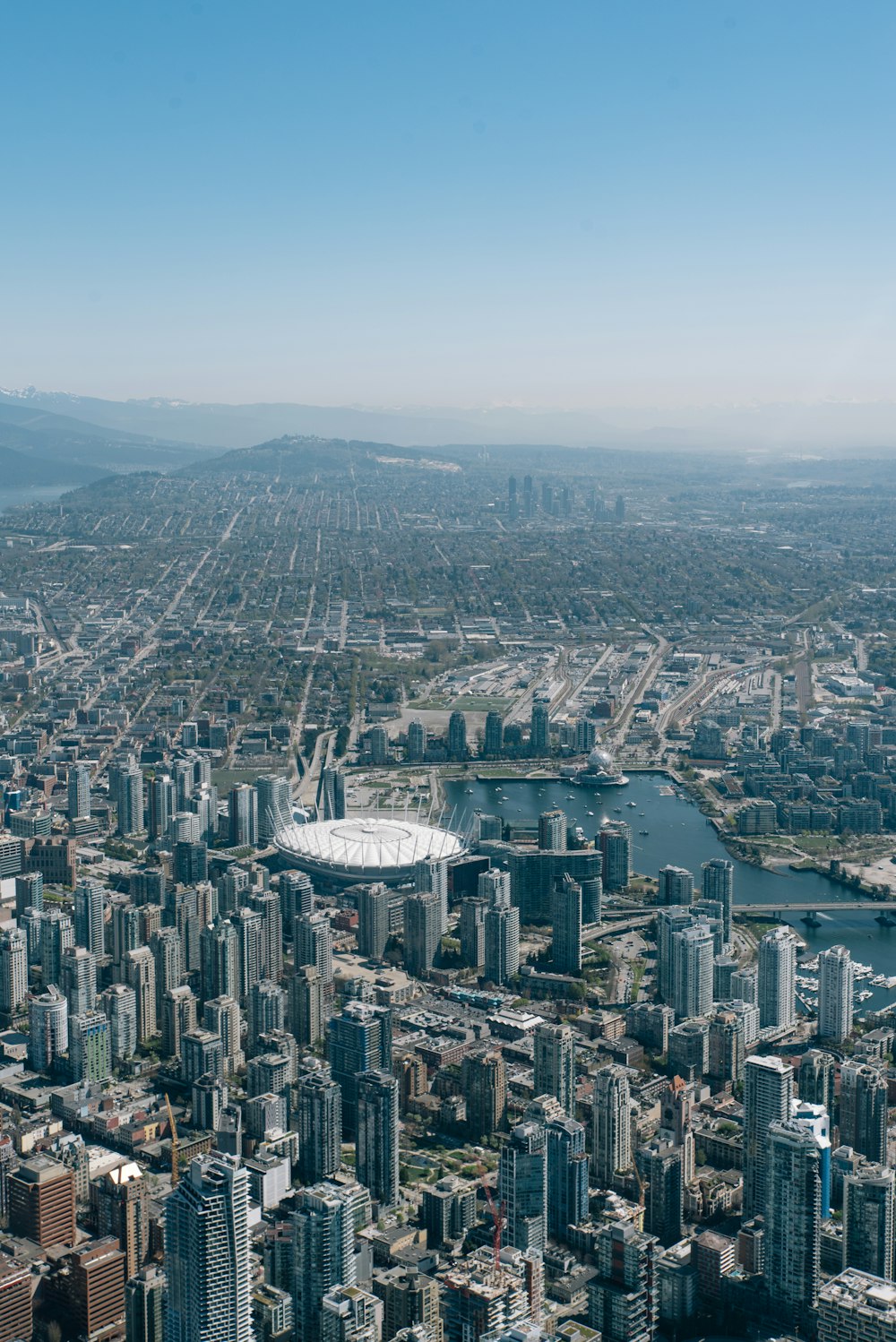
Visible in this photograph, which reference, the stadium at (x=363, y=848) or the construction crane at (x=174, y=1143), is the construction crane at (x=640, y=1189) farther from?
the stadium at (x=363, y=848)

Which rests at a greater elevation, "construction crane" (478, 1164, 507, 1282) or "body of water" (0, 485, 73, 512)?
"body of water" (0, 485, 73, 512)

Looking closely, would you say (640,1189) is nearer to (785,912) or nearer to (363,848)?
(785,912)

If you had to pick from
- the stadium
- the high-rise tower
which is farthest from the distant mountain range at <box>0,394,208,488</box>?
the high-rise tower

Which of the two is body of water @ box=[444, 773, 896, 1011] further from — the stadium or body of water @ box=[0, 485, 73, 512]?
body of water @ box=[0, 485, 73, 512]

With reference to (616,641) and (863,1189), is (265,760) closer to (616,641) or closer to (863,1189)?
(616,641)

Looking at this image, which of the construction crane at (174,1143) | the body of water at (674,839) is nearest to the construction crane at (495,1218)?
the construction crane at (174,1143)

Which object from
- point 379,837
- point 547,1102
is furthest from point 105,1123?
point 379,837
